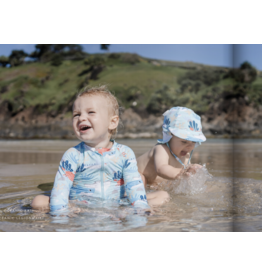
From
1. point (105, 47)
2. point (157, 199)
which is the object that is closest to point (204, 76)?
point (105, 47)

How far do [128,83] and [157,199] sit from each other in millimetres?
21838

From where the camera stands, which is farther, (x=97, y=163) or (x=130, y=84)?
(x=130, y=84)

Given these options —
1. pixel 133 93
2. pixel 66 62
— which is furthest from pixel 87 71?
pixel 133 93

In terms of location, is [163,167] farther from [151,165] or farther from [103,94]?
[103,94]

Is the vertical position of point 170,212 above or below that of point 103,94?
below

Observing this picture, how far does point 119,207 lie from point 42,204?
48 cm

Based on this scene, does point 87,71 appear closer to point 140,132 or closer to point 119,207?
point 140,132

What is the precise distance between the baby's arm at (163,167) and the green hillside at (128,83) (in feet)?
55.3

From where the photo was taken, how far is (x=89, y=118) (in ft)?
7.23

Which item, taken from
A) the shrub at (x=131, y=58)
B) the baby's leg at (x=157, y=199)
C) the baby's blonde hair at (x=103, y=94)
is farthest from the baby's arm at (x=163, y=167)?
the shrub at (x=131, y=58)

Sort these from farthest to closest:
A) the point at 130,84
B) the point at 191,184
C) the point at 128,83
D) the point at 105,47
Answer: the point at 105,47, the point at 128,83, the point at 130,84, the point at 191,184

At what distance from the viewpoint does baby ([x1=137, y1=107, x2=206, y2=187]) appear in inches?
112

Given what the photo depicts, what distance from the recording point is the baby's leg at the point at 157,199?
2.28m

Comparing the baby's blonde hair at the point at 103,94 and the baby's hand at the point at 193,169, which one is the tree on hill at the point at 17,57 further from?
the baby's hand at the point at 193,169
